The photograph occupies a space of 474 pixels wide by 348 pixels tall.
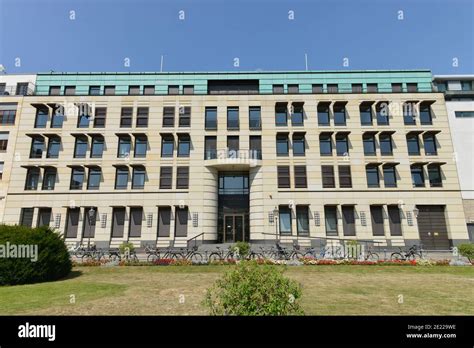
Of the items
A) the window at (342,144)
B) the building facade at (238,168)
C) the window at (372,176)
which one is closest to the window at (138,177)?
the building facade at (238,168)

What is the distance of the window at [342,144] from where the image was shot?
30.1 metres

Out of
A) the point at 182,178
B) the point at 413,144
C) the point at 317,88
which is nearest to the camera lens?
the point at 182,178

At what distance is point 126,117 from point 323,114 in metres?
24.4

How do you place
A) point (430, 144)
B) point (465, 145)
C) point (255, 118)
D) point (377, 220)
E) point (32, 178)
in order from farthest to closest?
1. point (465, 145)
2. point (255, 118)
3. point (430, 144)
4. point (32, 178)
5. point (377, 220)

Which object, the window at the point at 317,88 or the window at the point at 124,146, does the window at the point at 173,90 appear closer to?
the window at the point at 124,146

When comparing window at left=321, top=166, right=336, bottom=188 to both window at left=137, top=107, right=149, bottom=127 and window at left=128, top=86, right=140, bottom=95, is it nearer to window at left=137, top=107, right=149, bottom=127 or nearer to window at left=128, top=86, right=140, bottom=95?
window at left=137, top=107, right=149, bottom=127

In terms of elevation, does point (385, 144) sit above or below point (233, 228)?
above

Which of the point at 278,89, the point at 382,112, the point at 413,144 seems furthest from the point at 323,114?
the point at 413,144

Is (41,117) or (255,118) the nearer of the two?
(255,118)

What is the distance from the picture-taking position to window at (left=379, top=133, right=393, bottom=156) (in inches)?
1174

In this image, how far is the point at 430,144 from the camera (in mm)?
30203

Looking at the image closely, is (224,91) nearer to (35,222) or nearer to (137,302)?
(35,222)

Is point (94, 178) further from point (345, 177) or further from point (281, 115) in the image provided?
point (345, 177)

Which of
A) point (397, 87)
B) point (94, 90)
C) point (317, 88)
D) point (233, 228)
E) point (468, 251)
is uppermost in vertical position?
point (94, 90)
